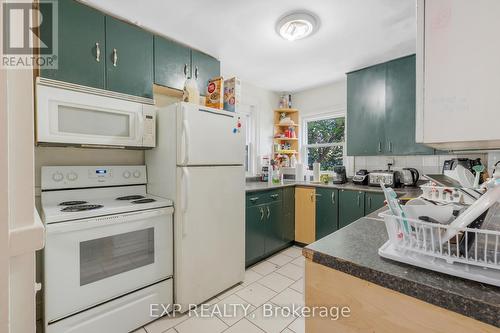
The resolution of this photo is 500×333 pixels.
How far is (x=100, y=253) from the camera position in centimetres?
148

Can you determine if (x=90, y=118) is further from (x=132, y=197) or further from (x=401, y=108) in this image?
(x=401, y=108)

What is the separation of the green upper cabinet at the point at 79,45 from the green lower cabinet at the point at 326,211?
2.59 m

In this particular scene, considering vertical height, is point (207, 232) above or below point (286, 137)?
below

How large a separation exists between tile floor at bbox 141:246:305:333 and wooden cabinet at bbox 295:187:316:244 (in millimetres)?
501

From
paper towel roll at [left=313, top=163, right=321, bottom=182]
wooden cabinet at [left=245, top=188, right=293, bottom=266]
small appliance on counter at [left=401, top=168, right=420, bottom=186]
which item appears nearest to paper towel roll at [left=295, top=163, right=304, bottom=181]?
paper towel roll at [left=313, top=163, right=321, bottom=182]

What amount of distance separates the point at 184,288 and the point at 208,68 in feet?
6.89

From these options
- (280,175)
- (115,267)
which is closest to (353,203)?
(280,175)

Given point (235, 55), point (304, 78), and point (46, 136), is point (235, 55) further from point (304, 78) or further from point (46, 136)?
point (46, 136)

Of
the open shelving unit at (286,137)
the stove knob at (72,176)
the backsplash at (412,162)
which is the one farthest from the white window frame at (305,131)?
the stove knob at (72,176)

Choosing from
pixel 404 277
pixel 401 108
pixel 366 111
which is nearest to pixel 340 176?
pixel 366 111

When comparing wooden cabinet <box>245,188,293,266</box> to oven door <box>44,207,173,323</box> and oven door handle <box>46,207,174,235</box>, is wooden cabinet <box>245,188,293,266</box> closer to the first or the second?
oven door <box>44,207,173,323</box>

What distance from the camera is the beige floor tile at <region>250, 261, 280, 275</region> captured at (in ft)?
8.27

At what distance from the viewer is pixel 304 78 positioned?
3.36m

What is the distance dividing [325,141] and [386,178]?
47.6 inches
